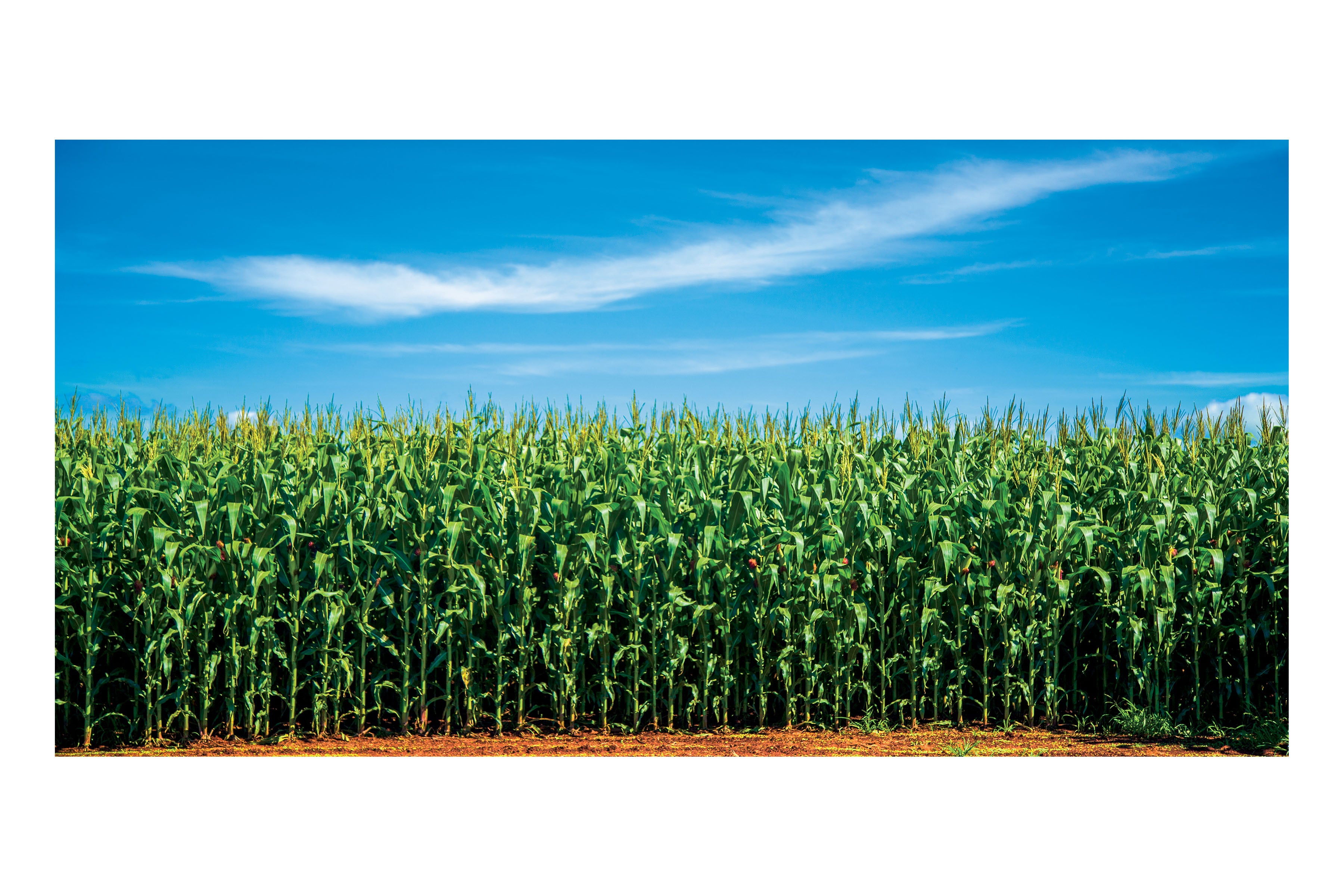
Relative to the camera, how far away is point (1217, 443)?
6.71m

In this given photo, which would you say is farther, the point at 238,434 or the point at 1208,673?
the point at 238,434

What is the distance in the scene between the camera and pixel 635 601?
493cm

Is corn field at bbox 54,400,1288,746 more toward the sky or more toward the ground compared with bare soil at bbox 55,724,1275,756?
more toward the sky

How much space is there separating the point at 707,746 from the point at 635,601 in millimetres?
842

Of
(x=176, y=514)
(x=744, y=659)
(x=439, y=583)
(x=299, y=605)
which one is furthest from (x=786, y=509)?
(x=176, y=514)

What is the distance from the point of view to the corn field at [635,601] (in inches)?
194

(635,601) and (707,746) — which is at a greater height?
(635,601)

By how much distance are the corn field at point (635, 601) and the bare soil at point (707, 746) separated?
93mm

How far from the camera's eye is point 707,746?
191 inches

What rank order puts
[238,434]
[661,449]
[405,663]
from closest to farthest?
[405,663] < [661,449] < [238,434]

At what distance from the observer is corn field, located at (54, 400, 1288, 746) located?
4.92 meters

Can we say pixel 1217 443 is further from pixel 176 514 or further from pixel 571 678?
pixel 176 514

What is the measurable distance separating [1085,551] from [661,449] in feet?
8.91

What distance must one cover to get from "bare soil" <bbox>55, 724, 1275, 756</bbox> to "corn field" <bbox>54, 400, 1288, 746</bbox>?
3.7 inches
